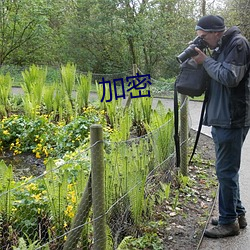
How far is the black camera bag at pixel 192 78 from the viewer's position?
3.09 m

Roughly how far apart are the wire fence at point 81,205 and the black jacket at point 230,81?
2.71 feet

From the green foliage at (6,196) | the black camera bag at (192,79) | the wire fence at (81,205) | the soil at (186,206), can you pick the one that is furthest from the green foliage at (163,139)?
the green foliage at (6,196)

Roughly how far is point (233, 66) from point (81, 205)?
4.84 feet

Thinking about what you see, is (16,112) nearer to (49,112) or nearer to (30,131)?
(49,112)

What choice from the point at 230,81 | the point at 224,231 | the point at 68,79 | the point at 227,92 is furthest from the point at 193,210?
the point at 68,79

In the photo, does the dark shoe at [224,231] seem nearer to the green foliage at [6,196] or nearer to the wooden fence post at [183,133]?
the wooden fence post at [183,133]

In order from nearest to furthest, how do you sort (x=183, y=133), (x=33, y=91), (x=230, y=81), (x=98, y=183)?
1. (x=98, y=183)
2. (x=230, y=81)
3. (x=183, y=133)
4. (x=33, y=91)

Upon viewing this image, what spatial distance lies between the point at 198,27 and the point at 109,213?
5.33ft

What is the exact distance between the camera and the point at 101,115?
21.2ft

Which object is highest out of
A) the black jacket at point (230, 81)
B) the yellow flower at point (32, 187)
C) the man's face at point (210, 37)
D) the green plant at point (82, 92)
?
the man's face at point (210, 37)

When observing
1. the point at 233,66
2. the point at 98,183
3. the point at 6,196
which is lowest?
the point at 6,196

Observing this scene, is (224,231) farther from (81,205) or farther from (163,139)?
(81,205)

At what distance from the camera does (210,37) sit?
3006mm

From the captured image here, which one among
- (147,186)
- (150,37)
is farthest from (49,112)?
(150,37)
